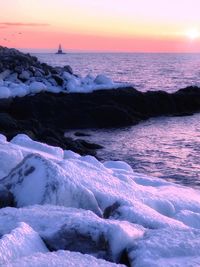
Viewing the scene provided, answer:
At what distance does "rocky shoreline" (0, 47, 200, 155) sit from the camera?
1599cm

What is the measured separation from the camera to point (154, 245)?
416 cm

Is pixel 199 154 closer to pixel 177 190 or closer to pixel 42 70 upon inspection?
pixel 177 190

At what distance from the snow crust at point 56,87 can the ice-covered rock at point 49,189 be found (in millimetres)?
17160

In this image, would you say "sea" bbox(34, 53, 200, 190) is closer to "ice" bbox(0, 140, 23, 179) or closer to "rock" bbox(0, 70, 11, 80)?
"ice" bbox(0, 140, 23, 179)

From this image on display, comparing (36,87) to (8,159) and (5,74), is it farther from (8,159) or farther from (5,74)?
(8,159)

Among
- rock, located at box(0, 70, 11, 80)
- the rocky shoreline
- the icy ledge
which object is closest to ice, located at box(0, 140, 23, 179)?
the icy ledge

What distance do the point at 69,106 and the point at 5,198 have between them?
659 inches

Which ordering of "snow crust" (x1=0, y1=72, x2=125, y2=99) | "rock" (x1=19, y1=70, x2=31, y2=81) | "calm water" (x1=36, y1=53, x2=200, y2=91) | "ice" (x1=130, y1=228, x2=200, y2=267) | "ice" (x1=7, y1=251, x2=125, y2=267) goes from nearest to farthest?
"ice" (x1=7, y1=251, x2=125, y2=267), "ice" (x1=130, y1=228, x2=200, y2=267), "snow crust" (x1=0, y1=72, x2=125, y2=99), "rock" (x1=19, y1=70, x2=31, y2=81), "calm water" (x1=36, y1=53, x2=200, y2=91)

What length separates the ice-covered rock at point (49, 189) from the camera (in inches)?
223

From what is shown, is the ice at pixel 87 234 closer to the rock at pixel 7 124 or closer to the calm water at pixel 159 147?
the calm water at pixel 159 147

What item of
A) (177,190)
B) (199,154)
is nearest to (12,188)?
(177,190)

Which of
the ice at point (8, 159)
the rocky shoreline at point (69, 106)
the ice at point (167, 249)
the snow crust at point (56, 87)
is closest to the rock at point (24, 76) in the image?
the rocky shoreline at point (69, 106)

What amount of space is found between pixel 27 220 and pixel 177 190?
3.66 meters

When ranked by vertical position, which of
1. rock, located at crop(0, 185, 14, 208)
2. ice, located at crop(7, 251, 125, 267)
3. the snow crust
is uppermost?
ice, located at crop(7, 251, 125, 267)
